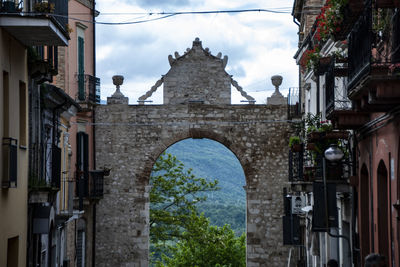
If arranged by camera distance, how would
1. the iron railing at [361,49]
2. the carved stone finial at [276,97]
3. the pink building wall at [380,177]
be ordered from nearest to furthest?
the iron railing at [361,49] → the pink building wall at [380,177] → the carved stone finial at [276,97]

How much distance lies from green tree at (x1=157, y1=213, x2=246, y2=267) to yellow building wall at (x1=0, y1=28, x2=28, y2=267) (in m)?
20.6

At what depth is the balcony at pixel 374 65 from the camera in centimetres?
802

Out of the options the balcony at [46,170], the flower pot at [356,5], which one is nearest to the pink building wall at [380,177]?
the flower pot at [356,5]

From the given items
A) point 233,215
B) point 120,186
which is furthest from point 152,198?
point 233,215

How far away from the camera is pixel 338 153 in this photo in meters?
11.4

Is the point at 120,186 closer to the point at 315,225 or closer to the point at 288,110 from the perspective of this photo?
the point at 288,110

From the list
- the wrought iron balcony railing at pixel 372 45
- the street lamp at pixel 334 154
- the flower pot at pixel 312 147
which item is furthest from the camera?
the flower pot at pixel 312 147

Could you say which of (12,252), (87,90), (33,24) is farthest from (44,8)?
(87,90)

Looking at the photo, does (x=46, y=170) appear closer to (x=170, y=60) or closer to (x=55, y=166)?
(x=55, y=166)

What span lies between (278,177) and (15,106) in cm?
1335

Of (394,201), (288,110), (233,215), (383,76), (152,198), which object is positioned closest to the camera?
(383,76)

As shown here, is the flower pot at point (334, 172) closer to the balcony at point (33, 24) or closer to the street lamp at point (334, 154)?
the street lamp at point (334, 154)

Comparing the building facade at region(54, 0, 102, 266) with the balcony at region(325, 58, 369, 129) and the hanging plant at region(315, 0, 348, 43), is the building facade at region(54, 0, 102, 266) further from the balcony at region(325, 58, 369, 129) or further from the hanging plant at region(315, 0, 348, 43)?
the hanging plant at region(315, 0, 348, 43)

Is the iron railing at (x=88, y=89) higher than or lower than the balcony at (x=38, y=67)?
higher
